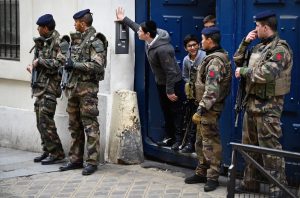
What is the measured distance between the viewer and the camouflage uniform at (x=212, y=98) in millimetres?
6762

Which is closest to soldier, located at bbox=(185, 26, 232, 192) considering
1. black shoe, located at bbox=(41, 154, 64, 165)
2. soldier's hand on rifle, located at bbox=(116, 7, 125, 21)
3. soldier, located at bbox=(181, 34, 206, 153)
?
soldier, located at bbox=(181, 34, 206, 153)

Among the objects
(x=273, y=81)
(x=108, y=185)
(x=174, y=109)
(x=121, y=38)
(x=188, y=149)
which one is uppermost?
(x=121, y=38)

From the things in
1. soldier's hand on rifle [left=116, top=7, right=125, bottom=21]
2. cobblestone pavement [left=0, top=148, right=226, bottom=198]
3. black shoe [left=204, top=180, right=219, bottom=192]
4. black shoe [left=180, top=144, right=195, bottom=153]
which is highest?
soldier's hand on rifle [left=116, top=7, right=125, bottom=21]

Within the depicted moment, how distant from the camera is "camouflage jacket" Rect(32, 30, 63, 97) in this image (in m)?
8.42

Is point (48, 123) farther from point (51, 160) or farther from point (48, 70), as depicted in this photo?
point (48, 70)

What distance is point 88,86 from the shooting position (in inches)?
311

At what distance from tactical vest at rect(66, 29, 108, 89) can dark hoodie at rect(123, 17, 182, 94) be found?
24.2 inches

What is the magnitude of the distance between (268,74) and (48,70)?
3.32 m

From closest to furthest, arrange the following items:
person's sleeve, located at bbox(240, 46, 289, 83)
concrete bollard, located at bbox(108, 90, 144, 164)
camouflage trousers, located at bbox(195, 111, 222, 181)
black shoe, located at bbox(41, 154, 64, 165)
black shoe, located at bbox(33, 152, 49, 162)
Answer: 1. person's sleeve, located at bbox(240, 46, 289, 83)
2. camouflage trousers, located at bbox(195, 111, 222, 181)
3. concrete bollard, located at bbox(108, 90, 144, 164)
4. black shoe, located at bbox(41, 154, 64, 165)
5. black shoe, located at bbox(33, 152, 49, 162)

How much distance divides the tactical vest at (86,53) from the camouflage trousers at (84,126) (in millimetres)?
195

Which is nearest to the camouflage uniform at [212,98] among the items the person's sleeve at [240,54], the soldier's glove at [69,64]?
the person's sleeve at [240,54]

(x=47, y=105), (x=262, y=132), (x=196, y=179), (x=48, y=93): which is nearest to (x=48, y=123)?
(x=47, y=105)

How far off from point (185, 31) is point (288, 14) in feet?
5.52

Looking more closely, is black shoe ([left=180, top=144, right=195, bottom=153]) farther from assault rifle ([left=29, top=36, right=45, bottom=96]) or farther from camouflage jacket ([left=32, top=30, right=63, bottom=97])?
assault rifle ([left=29, top=36, right=45, bottom=96])
